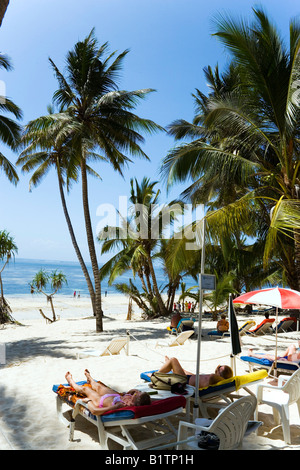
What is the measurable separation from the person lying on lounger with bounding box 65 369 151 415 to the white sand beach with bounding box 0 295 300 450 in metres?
0.43

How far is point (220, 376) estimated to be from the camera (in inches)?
180

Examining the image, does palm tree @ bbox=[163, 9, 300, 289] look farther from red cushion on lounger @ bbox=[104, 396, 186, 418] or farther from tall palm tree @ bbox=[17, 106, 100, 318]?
red cushion on lounger @ bbox=[104, 396, 186, 418]

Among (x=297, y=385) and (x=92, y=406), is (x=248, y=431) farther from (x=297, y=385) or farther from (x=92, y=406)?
(x=92, y=406)

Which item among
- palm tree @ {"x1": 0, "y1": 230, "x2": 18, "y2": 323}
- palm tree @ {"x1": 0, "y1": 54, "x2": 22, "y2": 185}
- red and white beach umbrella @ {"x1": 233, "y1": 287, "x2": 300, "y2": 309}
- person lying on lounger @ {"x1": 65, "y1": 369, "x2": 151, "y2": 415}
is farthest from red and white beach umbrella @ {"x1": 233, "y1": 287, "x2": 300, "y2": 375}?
palm tree @ {"x1": 0, "y1": 230, "x2": 18, "y2": 323}

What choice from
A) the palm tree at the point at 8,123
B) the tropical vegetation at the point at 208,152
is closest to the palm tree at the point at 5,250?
the tropical vegetation at the point at 208,152

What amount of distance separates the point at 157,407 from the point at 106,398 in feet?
1.87

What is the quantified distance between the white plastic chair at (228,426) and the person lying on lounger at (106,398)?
51 cm

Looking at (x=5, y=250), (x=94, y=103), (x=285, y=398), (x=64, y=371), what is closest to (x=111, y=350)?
(x=64, y=371)

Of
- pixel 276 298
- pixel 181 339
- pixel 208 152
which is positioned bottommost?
pixel 181 339

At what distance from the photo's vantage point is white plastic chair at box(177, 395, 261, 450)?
309 cm

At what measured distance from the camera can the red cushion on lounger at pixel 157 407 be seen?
11.4ft

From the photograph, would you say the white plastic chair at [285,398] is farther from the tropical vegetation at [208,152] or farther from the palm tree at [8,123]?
the palm tree at [8,123]

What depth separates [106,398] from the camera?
3820 mm

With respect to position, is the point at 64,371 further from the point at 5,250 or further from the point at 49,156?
the point at 49,156
